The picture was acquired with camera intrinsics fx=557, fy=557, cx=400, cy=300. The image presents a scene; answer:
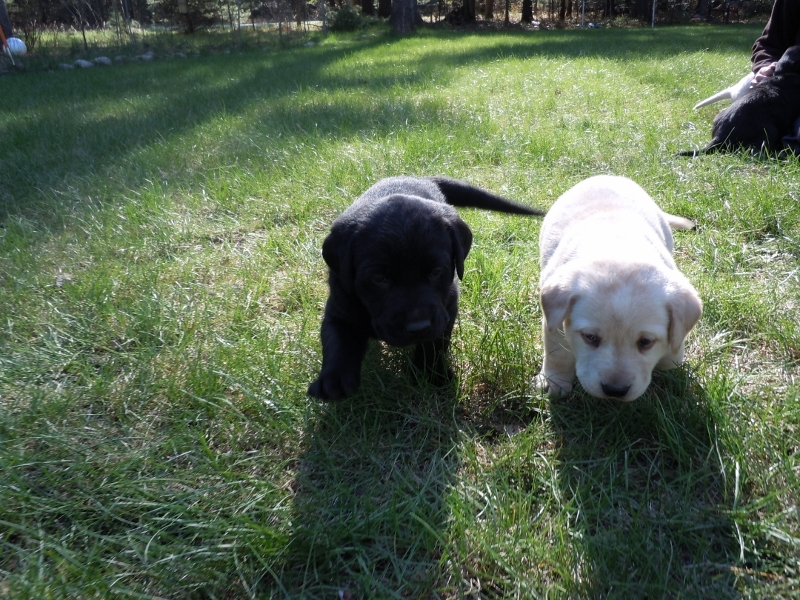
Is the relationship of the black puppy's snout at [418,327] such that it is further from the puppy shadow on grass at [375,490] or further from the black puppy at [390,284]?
the puppy shadow on grass at [375,490]

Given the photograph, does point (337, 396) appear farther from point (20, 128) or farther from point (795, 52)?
point (20, 128)

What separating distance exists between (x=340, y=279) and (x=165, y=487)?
3.28 ft

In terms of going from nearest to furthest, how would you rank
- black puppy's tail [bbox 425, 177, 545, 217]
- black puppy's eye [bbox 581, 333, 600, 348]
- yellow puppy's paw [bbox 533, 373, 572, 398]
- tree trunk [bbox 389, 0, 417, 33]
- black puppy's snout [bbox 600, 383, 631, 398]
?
black puppy's snout [bbox 600, 383, 631, 398] → black puppy's eye [bbox 581, 333, 600, 348] → yellow puppy's paw [bbox 533, 373, 572, 398] → black puppy's tail [bbox 425, 177, 545, 217] → tree trunk [bbox 389, 0, 417, 33]

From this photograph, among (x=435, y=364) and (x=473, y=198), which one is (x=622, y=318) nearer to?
(x=435, y=364)

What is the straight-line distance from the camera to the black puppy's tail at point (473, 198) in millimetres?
3082

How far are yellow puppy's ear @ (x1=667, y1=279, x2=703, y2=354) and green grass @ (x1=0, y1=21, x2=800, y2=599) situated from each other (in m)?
0.28

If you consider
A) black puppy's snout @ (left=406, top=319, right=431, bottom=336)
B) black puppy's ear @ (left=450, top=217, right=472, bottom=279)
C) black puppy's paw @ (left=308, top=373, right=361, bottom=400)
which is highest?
black puppy's ear @ (left=450, top=217, right=472, bottom=279)

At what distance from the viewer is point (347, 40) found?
677 inches

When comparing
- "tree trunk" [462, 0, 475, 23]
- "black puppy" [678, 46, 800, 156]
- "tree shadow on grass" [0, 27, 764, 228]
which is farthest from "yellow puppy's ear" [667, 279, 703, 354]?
"tree trunk" [462, 0, 475, 23]

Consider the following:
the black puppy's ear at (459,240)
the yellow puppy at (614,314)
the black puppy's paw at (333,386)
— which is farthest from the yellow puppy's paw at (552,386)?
the black puppy's paw at (333,386)

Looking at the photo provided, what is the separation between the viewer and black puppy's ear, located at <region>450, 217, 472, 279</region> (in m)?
2.28

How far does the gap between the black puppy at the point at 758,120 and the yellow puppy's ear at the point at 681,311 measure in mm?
3302

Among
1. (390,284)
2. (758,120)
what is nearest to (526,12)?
(758,120)

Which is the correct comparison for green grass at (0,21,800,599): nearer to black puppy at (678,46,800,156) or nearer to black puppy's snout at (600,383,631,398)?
black puppy's snout at (600,383,631,398)
